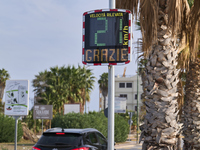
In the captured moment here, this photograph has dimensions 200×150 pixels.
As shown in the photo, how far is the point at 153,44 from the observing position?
9375 millimetres

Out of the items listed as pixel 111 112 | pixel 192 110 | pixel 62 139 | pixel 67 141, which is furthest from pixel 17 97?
pixel 111 112

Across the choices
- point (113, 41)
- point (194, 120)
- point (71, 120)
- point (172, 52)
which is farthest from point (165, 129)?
point (71, 120)

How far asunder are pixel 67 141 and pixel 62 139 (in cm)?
19

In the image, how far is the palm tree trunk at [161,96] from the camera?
8812mm

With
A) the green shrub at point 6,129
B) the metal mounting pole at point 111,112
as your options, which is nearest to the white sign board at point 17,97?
the metal mounting pole at point 111,112

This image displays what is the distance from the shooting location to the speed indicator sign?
6680 mm

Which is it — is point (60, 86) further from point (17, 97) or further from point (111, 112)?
point (111, 112)

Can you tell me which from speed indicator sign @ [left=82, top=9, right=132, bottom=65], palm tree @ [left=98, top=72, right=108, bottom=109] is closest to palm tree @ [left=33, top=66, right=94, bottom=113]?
palm tree @ [left=98, top=72, right=108, bottom=109]

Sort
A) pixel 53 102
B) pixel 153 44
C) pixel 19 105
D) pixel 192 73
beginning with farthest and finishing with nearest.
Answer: pixel 53 102
pixel 192 73
pixel 19 105
pixel 153 44

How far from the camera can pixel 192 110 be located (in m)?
14.6

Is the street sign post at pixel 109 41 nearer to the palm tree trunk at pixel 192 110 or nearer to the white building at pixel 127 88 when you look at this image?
the palm tree trunk at pixel 192 110

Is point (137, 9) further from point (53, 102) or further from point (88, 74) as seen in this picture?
point (88, 74)

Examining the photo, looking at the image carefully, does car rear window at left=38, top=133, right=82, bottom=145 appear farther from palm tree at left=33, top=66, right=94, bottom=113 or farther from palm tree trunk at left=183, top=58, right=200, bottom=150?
palm tree at left=33, top=66, right=94, bottom=113

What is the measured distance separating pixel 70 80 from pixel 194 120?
45425 millimetres
